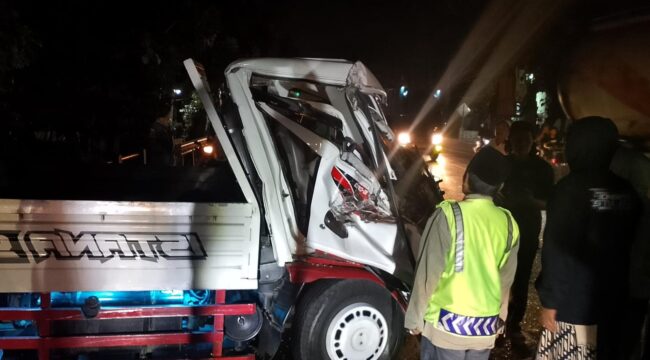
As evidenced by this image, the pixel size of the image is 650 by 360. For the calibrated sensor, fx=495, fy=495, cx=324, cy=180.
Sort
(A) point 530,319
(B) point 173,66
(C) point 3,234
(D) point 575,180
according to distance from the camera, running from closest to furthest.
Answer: (D) point 575,180 → (C) point 3,234 → (A) point 530,319 → (B) point 173,66

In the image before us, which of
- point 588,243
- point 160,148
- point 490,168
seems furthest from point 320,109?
point 160,148

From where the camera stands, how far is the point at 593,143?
2738 mm

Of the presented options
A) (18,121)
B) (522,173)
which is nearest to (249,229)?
(522,173)

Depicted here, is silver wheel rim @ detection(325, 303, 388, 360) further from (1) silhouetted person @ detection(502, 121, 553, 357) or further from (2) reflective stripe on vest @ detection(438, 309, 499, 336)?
(1) silhouetted person @ detection(502, 121, 553, 357)

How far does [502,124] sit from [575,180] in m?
2.10

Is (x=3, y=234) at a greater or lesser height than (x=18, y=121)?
lesser

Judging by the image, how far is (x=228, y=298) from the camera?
13.1 ft

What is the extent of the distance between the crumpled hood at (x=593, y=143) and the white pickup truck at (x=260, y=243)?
1.32 metres

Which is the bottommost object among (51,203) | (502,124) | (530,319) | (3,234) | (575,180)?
(530,319)

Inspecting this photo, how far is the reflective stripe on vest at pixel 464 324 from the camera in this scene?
2662 millimetres

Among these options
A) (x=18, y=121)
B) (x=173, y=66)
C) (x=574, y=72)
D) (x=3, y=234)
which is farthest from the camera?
(x=173, y=66)

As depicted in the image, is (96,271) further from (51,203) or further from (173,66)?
(173,66)

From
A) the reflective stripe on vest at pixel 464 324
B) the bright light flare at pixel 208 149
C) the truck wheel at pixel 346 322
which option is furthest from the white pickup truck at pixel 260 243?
the bright light flare at pixel 208 149

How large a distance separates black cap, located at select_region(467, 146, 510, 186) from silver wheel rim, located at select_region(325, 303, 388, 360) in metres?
1.59
